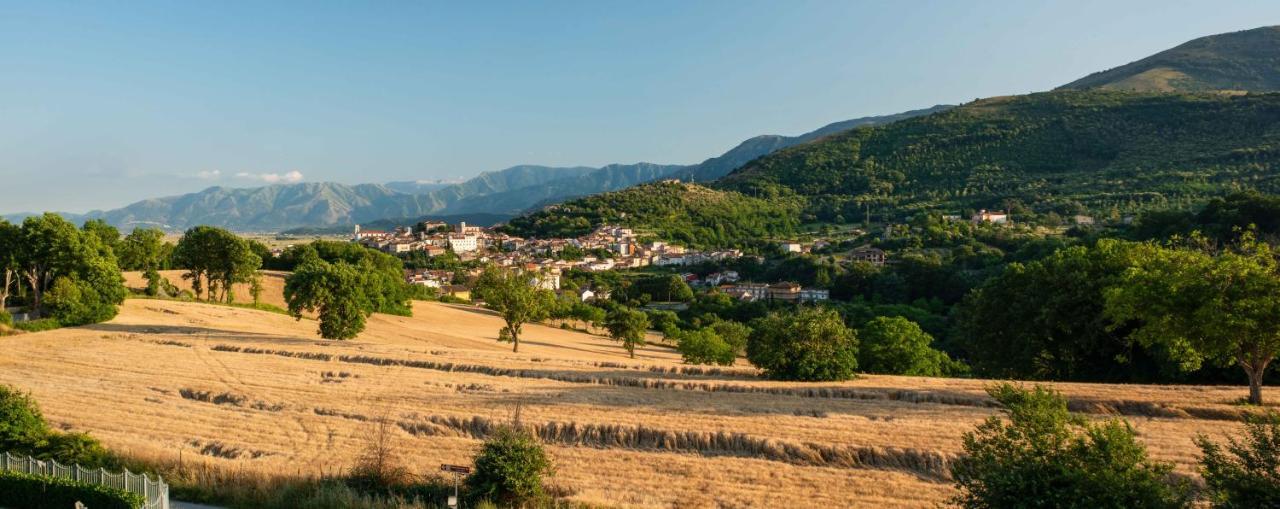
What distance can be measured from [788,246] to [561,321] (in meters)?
63.6

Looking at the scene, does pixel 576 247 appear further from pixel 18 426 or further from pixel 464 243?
pixel 18 426

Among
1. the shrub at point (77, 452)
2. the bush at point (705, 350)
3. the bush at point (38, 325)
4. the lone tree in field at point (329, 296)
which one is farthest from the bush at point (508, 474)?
the bush at point (38, 325)

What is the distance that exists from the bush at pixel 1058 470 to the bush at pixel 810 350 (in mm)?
18800

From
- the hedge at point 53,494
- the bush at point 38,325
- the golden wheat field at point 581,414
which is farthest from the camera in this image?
the bush at point 38,325

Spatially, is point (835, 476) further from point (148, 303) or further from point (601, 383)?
point (148, 303)

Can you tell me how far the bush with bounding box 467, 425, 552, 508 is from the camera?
1245 cm

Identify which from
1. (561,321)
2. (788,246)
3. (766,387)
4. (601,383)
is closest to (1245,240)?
(766,387)

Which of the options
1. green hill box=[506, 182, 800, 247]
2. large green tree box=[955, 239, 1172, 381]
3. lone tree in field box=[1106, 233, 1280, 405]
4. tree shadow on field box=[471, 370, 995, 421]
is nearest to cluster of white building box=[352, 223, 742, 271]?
green hill box=[506, 182, 800, 247]

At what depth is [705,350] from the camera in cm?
4966

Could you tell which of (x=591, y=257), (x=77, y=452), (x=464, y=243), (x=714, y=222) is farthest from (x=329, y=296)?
(x=464, y=243)

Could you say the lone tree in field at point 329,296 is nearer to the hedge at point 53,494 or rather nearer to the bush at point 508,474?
the hedge at point 53,494

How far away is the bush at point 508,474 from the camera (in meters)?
12.5

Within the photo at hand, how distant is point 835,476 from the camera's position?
14.9 m

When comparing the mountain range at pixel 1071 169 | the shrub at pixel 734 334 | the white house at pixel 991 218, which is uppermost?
the mountain range at pixel 1071 169
